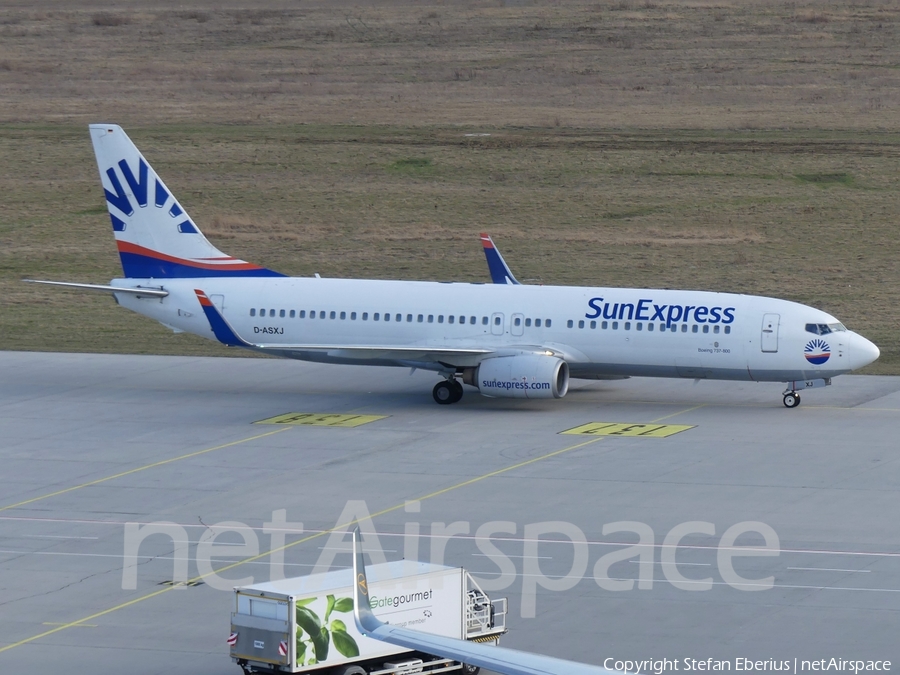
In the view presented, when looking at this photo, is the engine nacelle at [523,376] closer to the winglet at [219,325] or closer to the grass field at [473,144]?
the winglet at [219,325]

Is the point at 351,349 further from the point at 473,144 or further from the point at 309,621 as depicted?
the point at 473,144

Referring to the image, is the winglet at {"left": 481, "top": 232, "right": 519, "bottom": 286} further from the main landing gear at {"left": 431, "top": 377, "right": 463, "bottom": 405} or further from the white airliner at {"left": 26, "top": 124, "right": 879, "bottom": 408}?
the main landing gear at {"left": 431, "top": 377, "right": 463, "bottom": 405}

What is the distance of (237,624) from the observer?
22.5 metres

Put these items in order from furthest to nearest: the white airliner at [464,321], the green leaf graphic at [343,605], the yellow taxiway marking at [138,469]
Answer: the white airliner at [464,321], the yellow taxiway marking at [138,469], the green leaf graphic at [343,605]

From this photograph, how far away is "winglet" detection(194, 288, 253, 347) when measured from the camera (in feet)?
149

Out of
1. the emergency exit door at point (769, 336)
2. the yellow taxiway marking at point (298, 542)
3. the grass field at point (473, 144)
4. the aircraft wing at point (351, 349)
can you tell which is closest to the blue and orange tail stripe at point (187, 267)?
the aircraft wing at point (351, 349)

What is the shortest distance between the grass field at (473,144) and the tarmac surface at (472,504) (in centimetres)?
947

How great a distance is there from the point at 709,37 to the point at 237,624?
9762 centimetres

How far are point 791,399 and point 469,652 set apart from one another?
92.6 ft

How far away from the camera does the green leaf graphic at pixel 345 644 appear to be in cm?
2209

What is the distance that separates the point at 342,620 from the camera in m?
22.3

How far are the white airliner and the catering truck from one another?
63.3 feet

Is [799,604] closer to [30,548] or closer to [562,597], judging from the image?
[562,597]

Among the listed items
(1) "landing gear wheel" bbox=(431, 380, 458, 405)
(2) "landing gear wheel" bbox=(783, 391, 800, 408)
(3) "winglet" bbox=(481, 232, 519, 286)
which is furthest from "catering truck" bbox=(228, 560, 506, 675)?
(3) "winglet" bbox=(481, 232, 519, 286)
